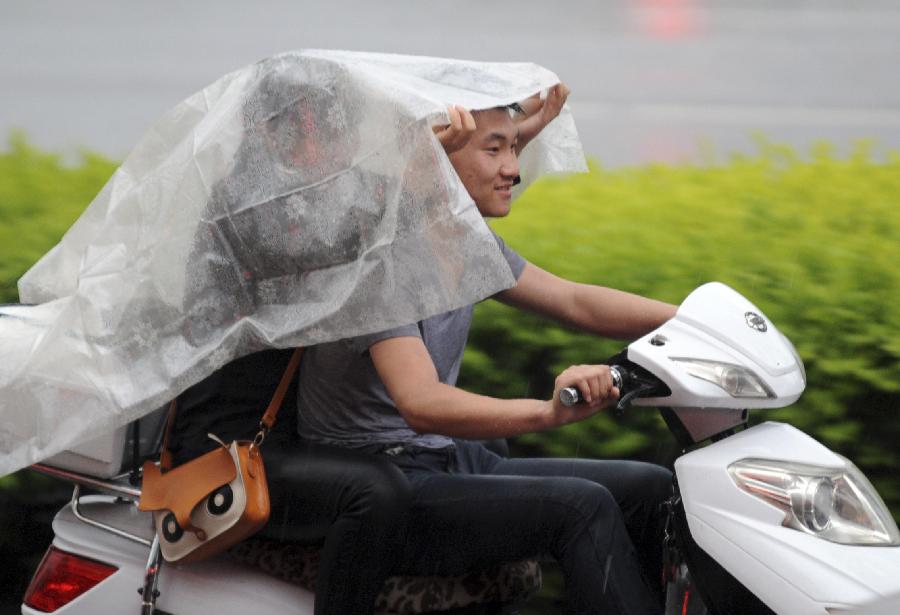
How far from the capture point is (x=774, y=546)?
7.29 ft

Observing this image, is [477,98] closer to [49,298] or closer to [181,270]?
[181,270]

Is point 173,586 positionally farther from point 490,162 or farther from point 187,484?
point 490,162

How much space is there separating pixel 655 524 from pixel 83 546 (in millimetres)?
1173

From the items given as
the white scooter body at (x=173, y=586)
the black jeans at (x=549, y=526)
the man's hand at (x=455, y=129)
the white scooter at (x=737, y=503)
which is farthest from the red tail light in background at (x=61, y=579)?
the man's hand at (x=455, y=129)

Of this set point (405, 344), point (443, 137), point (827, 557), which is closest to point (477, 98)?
point (443, 137)

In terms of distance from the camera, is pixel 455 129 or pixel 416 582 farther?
pixel 416 582

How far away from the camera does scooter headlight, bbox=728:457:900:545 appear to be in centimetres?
224

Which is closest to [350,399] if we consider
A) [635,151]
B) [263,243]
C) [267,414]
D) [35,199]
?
[267,414]

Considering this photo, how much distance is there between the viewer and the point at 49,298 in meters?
2.81

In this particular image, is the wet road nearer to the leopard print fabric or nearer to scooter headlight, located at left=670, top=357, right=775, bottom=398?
the leopard print fabric

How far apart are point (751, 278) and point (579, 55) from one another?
Answer: 267 inches

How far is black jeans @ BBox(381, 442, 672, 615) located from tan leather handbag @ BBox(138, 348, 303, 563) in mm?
279

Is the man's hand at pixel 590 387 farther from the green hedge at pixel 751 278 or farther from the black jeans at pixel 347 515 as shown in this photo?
the green hedge at pixel 751 278

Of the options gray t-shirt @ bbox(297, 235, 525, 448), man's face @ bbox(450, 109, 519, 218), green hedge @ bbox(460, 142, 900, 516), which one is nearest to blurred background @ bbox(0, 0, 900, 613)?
green hedge @ bbox(460, 142, 900, 516)
